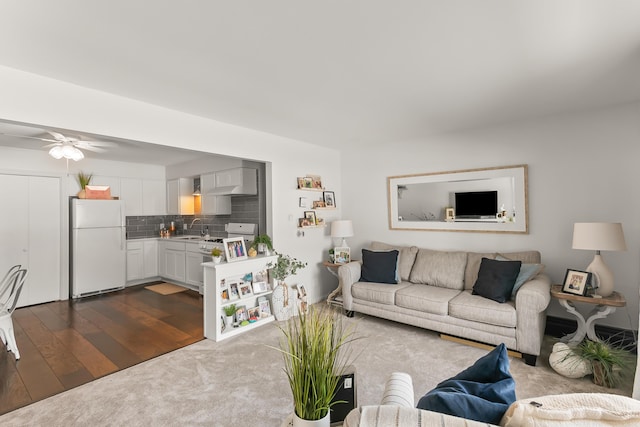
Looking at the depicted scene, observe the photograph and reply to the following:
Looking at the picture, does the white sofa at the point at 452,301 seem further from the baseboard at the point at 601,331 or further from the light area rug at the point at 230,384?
the baseboard at the point at 601,331

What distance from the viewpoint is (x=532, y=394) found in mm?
2346

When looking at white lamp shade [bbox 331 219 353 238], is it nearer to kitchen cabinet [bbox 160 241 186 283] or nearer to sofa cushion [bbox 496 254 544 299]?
sofa cushion [bbox 496 254 544 299]

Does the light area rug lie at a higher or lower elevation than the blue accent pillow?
lower

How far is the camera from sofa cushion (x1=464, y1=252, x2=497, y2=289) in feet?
12.1

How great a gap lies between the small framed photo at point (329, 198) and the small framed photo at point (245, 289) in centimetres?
186

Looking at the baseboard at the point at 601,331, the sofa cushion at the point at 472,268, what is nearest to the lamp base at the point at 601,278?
the baseboard at the point at 601,331

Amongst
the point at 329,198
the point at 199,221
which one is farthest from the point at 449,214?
the point at 199,221

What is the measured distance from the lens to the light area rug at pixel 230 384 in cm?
216

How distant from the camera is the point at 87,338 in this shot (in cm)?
347

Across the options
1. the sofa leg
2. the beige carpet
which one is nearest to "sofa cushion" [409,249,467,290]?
the sofa leg

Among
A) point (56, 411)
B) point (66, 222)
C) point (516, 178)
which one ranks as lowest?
point (56, 411)

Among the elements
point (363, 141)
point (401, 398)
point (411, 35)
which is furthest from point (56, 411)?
point (363, 141)

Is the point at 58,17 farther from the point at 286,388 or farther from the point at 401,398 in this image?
the point at 286,388

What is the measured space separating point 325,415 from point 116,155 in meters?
5.70
